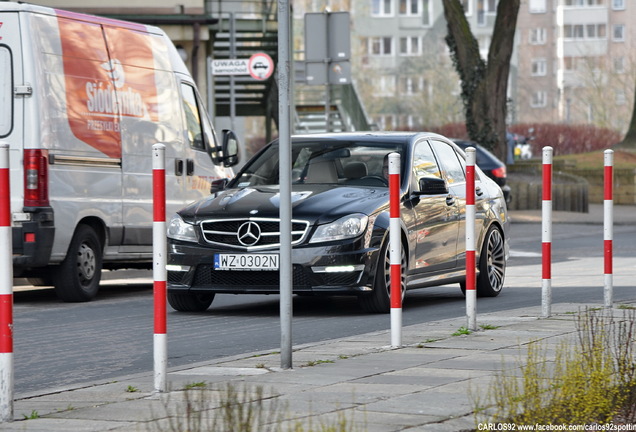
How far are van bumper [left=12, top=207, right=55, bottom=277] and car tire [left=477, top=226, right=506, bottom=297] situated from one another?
159 inches

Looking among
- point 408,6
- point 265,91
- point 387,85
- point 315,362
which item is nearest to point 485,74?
point 265,91

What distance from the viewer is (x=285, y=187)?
316 inches

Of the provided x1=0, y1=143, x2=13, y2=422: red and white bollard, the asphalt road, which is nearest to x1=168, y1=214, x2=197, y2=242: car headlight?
the asphalt road

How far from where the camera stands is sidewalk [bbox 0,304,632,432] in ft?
19.9

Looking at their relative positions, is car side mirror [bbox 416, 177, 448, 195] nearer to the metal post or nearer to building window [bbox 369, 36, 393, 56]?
the metal post

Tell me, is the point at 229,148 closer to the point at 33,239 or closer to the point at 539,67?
the point at 33,239

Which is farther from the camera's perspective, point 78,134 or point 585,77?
point 585,77

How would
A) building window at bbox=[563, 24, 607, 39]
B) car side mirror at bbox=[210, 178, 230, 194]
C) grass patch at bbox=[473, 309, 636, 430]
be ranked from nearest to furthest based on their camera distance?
grass patch at bbox=[473, 309, 636, 430], car side mirror at bbox=[210, 178, 230, 194], building window at bbox=[563, 24, 607, 39]

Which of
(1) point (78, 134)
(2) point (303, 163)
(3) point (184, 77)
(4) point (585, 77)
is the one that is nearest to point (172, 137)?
(3) point (184, 77)

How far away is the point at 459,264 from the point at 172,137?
151 inches

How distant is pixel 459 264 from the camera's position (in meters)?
13.5

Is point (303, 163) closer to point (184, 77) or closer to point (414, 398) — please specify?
point (184, 77)

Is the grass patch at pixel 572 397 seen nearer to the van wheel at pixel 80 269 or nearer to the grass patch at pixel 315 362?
the grass patch at pixel 315 362

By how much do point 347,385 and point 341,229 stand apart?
4.52 m
